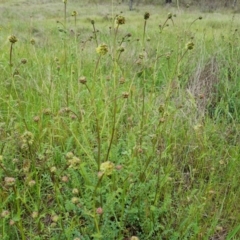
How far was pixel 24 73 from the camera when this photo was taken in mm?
2828

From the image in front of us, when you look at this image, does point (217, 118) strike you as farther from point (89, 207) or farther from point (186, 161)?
point (89, 207)

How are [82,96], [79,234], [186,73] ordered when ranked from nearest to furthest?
[79,234] → [82,96] → [186,73]

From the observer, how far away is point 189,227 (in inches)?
52.3

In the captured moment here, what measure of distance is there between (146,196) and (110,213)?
17 centimetres

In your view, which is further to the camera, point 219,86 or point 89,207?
point 219,86

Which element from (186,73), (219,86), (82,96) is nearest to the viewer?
(82,96)

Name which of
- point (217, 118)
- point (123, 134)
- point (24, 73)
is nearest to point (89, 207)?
point (123, 134)

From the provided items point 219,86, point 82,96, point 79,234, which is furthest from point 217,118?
point 79,234

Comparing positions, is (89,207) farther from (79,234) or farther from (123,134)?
(123,134)

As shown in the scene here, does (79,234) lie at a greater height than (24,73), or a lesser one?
lesser

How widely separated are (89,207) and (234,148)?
106cm

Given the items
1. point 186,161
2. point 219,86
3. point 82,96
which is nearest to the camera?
point 186,161

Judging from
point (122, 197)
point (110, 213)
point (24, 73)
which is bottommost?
point (110, 213)

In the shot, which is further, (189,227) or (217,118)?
(217,118)
